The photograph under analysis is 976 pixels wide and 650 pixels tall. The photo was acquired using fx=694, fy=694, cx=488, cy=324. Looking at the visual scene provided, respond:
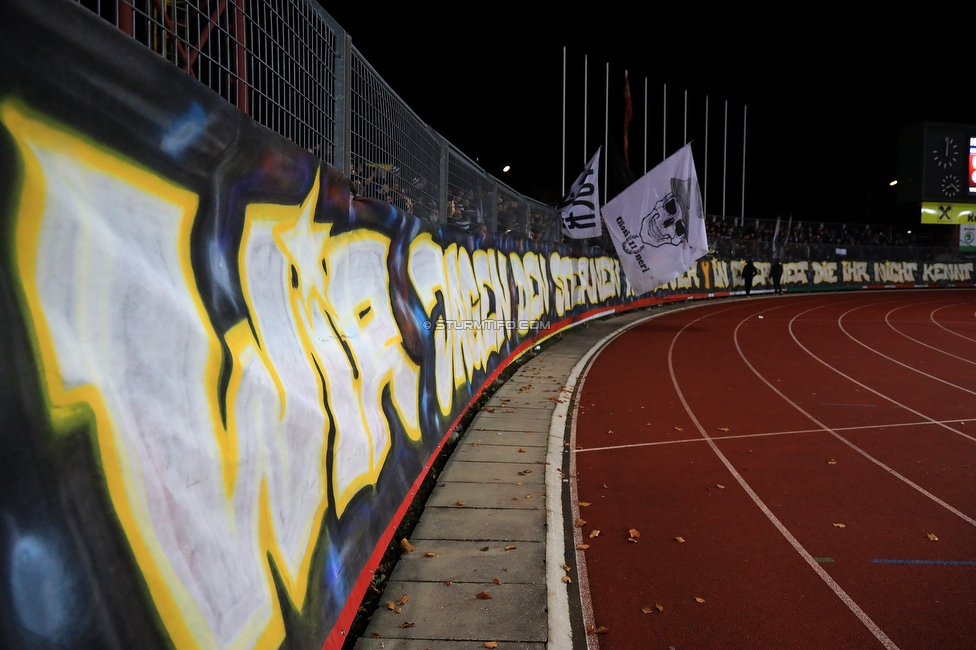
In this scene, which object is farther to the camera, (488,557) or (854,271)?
(854,271)

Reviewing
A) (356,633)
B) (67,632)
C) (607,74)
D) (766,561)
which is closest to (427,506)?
(356,633)

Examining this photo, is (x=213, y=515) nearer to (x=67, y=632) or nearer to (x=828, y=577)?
(x=67, y=632)

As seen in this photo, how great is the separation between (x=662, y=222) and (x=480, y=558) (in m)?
11.1

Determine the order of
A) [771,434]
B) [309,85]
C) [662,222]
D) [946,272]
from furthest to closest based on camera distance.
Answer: [946,272], [662,222], [771,434], [309,85]

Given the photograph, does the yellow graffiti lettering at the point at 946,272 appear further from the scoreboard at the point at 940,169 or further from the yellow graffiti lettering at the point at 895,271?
the scoreboard at the point at 940,169

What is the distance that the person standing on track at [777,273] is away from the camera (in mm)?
34281

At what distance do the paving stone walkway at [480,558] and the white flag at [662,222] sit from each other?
7.56m

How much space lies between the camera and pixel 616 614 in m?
4.04

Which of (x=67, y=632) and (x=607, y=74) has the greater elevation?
(x=607, y=74)

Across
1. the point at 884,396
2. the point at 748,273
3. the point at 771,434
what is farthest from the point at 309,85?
the point at 748,273

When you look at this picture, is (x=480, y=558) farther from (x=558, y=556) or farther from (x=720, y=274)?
(x=720, y=274)

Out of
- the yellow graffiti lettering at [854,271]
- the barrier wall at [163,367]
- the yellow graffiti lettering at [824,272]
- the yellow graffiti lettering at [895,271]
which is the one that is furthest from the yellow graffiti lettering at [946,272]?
the barrier wall at [163,367]

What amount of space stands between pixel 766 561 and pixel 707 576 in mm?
529

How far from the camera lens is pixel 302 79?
3.73 m
